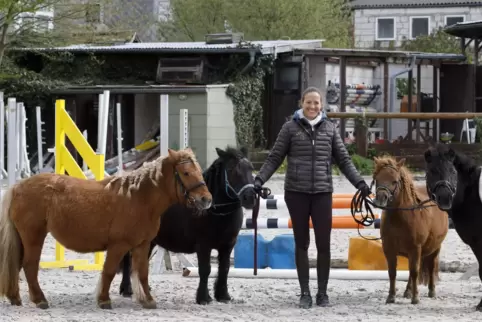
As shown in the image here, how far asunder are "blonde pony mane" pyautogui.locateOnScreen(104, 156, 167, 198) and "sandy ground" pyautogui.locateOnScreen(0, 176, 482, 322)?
3.23 feet

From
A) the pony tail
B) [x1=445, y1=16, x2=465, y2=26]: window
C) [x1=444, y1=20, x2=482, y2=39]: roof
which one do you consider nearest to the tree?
[x1=444, y1=20, x2=482, y2=39]: roof

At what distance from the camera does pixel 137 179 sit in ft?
29.7

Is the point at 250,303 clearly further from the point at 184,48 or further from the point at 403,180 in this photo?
the point at 184,48

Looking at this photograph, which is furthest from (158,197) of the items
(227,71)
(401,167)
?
(227,71)

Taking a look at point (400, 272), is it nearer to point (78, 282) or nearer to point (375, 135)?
point (78, 282)

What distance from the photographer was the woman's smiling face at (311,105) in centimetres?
910

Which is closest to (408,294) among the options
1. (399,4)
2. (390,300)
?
(390,300)

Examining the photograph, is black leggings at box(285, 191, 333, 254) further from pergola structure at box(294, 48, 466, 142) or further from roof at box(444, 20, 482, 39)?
roof at box(444, 20, 482, 39)

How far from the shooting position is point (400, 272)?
10.7 m

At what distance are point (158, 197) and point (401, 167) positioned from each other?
2161 mm

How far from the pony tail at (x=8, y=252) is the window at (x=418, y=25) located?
4851 cm

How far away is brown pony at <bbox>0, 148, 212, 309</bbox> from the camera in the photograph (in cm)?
888

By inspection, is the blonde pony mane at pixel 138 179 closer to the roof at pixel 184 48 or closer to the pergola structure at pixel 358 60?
the roof at pixel 184 48

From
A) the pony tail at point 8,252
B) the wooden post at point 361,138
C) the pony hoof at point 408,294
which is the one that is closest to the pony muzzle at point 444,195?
the pony hoof at point 408,294
